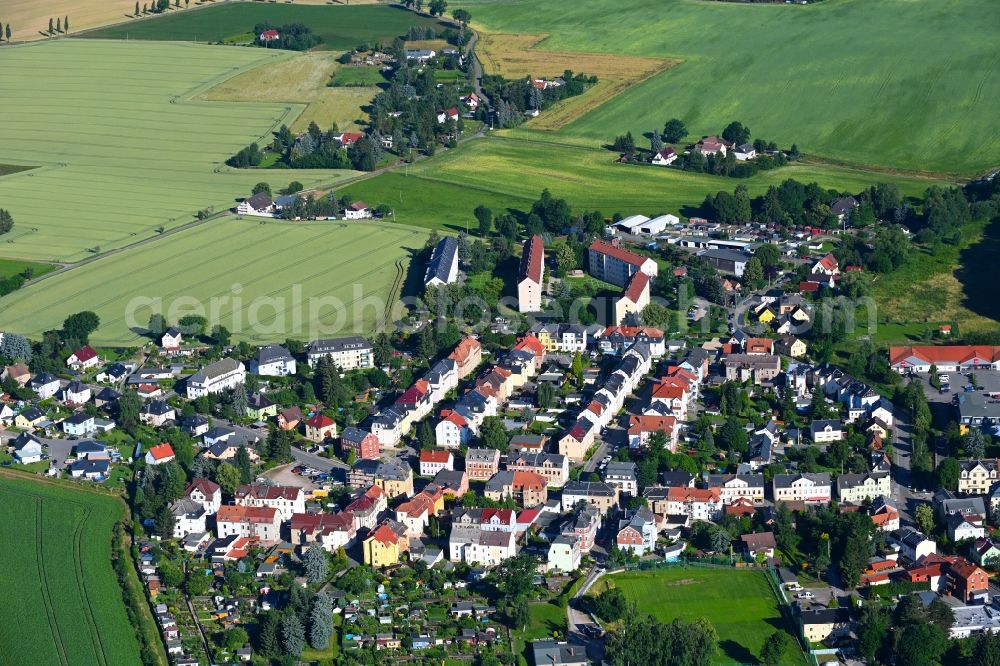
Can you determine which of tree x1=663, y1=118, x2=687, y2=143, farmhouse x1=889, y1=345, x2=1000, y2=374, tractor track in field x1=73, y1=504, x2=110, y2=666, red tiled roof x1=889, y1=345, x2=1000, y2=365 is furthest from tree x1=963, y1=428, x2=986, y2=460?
tree x1=663, y1=118, x2=687, y2=143

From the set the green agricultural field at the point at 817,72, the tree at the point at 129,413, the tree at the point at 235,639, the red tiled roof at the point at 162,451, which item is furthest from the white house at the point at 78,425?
the green agricultural field at the point at 817,72

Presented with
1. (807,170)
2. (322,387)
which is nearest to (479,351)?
(322,387)

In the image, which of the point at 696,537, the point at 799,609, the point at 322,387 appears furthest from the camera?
the point at 322,387

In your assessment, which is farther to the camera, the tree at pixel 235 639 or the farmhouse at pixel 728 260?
the farmhouse at pixel 728 260

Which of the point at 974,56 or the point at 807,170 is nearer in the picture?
the point at 807,170

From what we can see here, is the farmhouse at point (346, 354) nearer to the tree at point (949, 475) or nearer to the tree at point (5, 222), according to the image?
the tree at point (949, 475)

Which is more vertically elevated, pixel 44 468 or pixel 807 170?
pixel 807 170

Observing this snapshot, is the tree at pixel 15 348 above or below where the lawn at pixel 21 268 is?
below

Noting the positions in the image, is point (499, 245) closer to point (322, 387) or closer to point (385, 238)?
point (385, 238)
